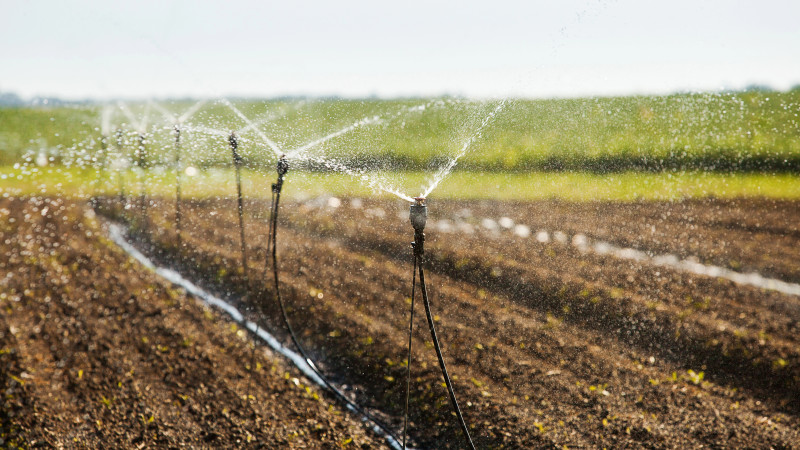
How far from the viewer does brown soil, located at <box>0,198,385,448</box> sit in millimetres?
3783

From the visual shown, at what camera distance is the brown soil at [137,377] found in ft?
12.4

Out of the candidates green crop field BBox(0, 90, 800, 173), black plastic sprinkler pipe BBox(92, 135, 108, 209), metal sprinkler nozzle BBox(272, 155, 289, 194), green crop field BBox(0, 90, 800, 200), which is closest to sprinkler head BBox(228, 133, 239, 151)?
metal sprinkler nozzle BBox(272, 155, 289, 194)

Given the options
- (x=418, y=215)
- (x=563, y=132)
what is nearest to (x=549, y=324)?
(x=418, y=215)

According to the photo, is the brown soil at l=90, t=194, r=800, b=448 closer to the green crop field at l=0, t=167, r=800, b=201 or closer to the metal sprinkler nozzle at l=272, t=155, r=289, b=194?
the metal sprinkler nozzle at l=272, t=155, r=289, b=194

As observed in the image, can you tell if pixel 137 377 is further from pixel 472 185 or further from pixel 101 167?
pixel 101 167

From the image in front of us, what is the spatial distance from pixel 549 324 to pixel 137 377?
373cm

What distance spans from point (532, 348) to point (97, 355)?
381cm

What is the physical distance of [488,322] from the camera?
562 centimetres

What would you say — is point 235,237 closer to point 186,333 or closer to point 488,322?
point 186,333

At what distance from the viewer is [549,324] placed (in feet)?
18.3

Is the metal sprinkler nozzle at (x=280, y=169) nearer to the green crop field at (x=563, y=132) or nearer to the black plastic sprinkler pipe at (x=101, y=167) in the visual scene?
the green crop field at (x=563, y=132)

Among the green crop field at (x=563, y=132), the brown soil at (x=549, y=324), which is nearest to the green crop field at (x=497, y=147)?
the green crop field at (x=563, y=132)

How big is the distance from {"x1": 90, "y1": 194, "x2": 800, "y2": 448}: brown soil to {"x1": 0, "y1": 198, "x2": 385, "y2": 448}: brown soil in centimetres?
58

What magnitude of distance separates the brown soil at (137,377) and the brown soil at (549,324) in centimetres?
58
